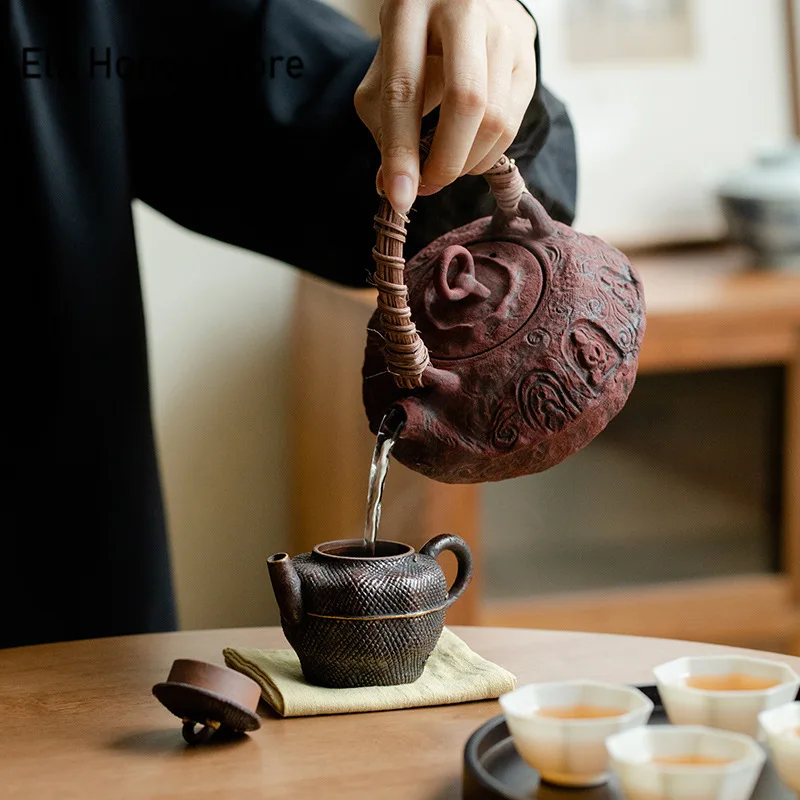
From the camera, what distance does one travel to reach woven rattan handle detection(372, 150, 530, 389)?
3.40 ft

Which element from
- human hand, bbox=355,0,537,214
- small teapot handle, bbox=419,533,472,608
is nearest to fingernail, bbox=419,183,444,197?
human hand, bbox=355,0,537,214

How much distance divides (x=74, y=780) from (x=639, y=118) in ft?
6.98

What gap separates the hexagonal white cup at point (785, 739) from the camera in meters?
0.81

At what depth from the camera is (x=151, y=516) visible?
1727mm

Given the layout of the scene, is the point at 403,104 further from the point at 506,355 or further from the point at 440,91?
the point at 506,355

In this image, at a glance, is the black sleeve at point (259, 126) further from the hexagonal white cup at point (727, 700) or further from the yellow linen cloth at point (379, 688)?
the hexagonal white cup at point (727, 700)

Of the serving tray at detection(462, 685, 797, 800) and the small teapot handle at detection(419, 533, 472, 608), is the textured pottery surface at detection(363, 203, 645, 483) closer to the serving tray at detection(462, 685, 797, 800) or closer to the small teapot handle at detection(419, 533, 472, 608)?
the small teapot handle at detection(419, 533, 472, 608)

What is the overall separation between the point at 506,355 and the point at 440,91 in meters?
0.25

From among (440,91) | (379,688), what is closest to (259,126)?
A: (440,91)

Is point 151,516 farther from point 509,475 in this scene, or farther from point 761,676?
point 761,676

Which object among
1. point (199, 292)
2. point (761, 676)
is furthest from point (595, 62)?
point (761, 676)

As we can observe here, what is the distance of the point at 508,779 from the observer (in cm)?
90

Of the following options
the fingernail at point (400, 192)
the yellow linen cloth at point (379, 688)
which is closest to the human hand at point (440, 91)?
the fingernail at point (400, 192)

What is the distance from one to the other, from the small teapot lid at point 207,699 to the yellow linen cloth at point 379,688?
0.07 metres
